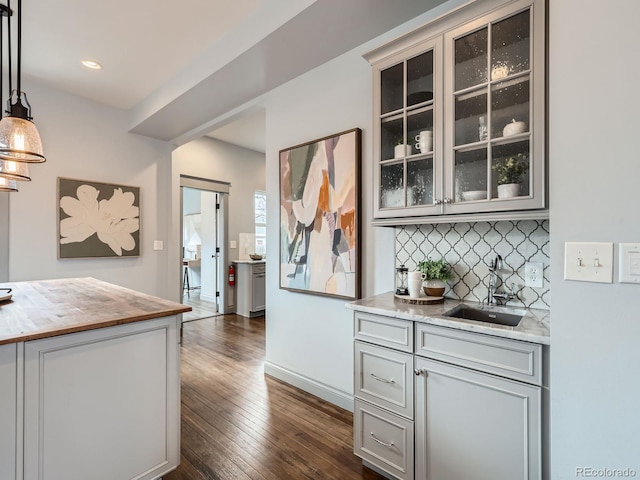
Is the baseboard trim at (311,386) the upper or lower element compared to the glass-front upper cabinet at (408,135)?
lower

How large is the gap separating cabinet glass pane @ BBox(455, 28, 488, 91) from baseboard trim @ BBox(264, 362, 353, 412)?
2.21 metres

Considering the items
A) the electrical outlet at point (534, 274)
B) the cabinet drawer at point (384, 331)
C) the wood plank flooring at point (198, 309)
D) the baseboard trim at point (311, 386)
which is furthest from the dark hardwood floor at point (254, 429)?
the wood plank flooring at point (198, 309)

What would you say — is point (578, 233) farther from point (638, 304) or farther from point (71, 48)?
point (71, 48)

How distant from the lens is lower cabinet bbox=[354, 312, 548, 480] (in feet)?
4.06

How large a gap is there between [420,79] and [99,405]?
7.52ft

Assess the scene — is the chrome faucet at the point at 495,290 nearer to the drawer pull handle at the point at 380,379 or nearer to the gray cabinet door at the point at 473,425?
the gray cabinet door at the point at 473,425

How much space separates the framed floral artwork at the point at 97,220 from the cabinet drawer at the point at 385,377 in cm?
333

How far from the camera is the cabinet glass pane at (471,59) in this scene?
1.53 m

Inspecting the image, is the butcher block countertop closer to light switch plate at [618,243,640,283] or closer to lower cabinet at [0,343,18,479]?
lower cabinet at [0,343,18,479]

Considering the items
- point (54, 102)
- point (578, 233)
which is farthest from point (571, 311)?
point (54, 102)

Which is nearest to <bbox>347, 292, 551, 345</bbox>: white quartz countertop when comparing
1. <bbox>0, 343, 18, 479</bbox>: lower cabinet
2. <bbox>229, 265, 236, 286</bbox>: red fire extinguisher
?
<bbox>0, 343, 18, 479</bbox>: lower cabinet

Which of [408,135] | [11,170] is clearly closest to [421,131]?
[408,135]

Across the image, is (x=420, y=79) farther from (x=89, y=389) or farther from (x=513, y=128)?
(x=89, y=389)

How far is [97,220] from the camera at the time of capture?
3605mm
